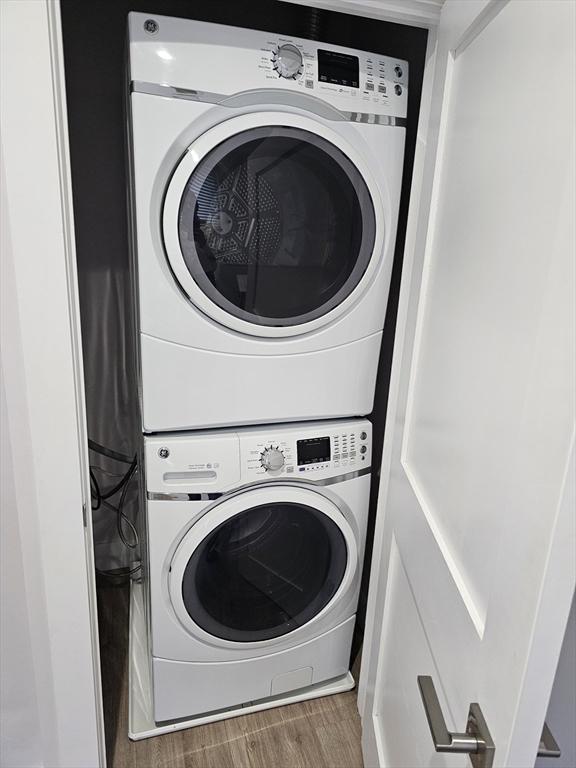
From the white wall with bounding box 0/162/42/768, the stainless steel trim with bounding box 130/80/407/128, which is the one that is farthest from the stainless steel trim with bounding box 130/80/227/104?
the white wall with bounding box 0/162/42/768

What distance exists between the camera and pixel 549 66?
693mm

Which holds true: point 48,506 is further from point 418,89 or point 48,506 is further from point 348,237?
point 418,89

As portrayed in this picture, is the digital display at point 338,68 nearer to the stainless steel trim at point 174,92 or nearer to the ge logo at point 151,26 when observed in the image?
the stainless steel trim at point 174,92

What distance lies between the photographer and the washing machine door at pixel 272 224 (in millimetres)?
1209

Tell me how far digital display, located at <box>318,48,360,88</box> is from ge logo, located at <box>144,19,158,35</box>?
0.35 metres

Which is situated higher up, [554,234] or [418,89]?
[418,89]

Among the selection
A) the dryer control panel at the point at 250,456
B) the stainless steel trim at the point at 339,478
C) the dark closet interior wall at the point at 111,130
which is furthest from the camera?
the dark closet interior wall at the point at 111,130

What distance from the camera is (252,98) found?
1.20m

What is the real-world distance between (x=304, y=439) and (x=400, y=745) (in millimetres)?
721

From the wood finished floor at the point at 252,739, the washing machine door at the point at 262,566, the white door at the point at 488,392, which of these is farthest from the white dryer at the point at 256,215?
the wood finished floor at the point at 252,739

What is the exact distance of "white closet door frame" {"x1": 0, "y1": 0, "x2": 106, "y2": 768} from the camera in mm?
918

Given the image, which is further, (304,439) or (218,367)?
(304,439)

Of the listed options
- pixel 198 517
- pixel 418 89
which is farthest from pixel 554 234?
pixel 418 89

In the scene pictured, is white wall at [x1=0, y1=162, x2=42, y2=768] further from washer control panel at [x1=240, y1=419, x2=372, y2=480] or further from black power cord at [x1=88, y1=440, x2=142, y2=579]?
black power cord at [x1=88, y1=440, x2=142, y2=579]
